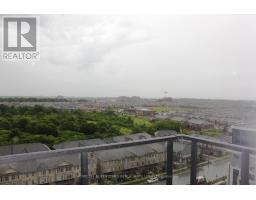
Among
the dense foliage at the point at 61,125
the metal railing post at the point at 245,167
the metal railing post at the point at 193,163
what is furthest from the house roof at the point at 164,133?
the metal railing post at the point at 245,167

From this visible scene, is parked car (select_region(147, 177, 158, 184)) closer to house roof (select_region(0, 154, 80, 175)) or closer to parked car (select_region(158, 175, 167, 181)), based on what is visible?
parked car (select_region(158, 175, 167, 181))

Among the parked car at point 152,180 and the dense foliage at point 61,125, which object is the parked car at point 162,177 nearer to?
the parked car at point 152,180

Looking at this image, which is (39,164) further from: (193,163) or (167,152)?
(193,163)

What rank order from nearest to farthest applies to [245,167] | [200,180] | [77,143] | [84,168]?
[245,167], [84,168], [77,143], [200,180]

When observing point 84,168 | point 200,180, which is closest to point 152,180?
point 200,180

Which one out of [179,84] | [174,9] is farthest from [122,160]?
[174,9]

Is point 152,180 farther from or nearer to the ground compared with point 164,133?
nearer to the ground
